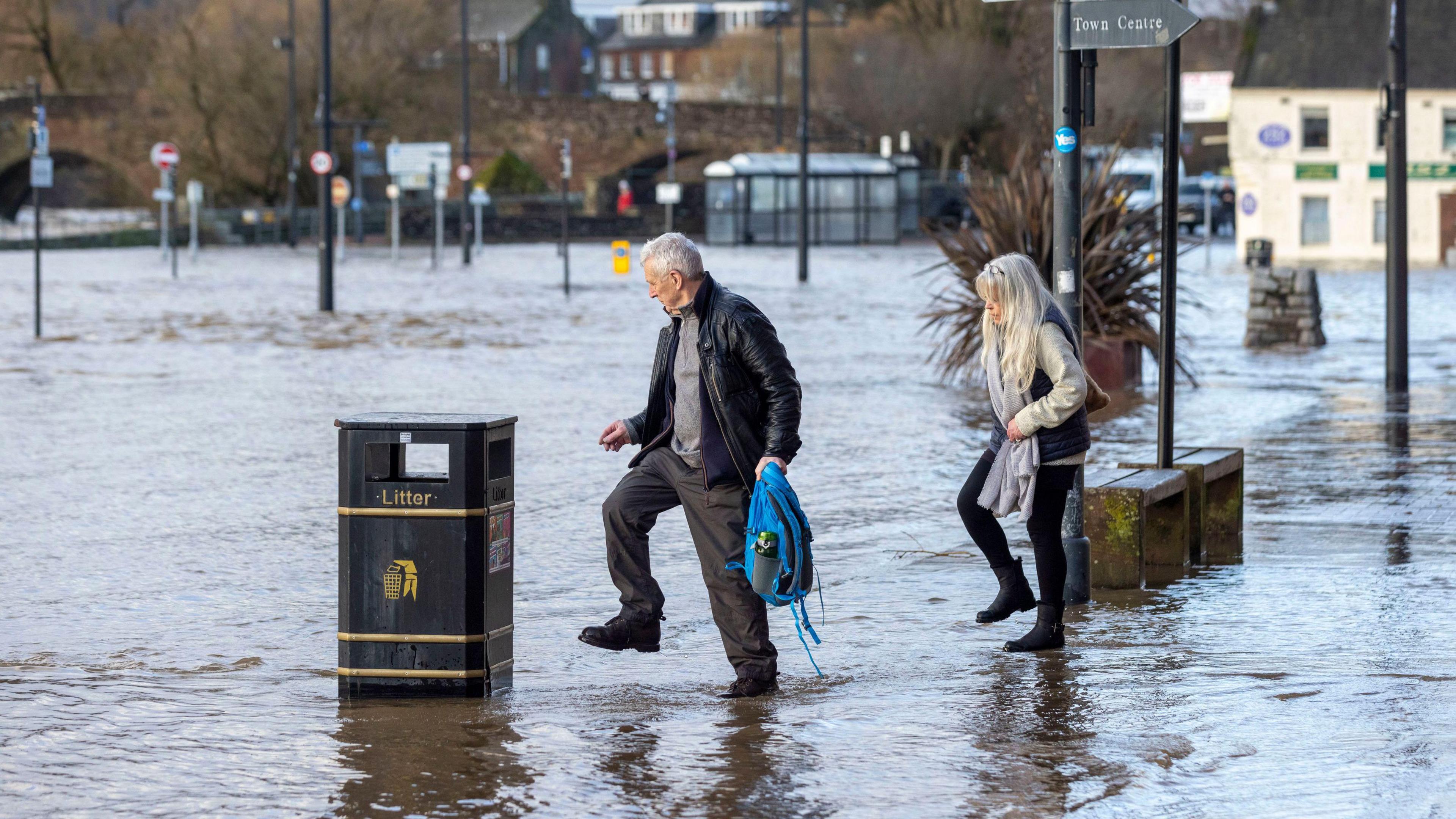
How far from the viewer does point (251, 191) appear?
67562mm

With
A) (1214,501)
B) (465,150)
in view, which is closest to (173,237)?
(465,150)

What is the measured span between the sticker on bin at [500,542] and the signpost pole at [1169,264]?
11.3 feet

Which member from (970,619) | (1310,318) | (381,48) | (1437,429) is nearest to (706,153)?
(381,48)

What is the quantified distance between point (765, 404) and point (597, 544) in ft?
11.2

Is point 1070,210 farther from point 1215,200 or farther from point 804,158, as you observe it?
point 1215,200

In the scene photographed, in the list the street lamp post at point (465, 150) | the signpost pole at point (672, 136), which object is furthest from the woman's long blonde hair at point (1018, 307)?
the signpost pole at point (672, 136)

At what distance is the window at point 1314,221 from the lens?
2261 inches

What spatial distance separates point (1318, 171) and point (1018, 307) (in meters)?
52.5

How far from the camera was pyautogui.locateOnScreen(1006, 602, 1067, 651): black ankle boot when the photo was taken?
716 cm

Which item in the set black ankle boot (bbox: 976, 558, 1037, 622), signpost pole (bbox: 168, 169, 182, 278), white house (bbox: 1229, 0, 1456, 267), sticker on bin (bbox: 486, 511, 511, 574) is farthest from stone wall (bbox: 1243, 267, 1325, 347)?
white house (bbox: 1229, 0, 1456, 267)

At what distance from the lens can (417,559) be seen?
6.41 m

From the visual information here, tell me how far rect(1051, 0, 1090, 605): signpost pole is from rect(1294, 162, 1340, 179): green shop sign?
51.3 metres

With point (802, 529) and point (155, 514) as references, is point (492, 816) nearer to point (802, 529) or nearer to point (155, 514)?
point (802, 529)

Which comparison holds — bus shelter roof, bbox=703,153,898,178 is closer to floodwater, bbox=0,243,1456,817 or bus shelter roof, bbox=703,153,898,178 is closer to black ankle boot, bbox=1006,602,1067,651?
floodwater, bbox=0,243,1456,817
